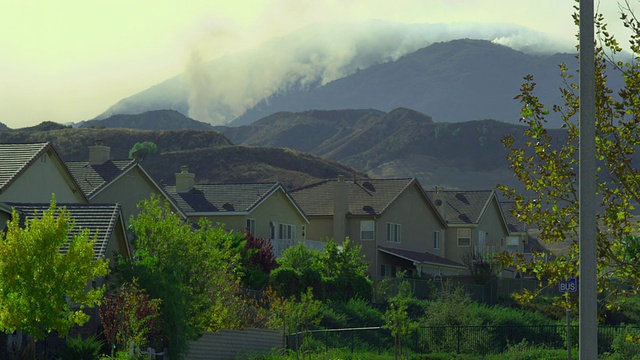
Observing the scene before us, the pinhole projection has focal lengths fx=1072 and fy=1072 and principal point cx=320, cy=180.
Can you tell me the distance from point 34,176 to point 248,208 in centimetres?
2013

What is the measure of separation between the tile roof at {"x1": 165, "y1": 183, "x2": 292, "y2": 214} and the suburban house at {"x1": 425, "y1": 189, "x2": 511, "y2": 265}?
2032 centimetres

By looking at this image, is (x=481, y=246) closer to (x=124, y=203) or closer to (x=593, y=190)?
(x=124, y=203)

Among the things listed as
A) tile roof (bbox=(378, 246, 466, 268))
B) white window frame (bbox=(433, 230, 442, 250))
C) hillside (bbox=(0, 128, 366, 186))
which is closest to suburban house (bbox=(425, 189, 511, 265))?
white window frame (bbox=(433, 230, 442, 250))

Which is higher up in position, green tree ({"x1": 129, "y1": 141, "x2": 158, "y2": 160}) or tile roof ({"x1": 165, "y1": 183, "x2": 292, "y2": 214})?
green tree ({"x1": 129, "y1": 141, "x2": 158, "y2": 160})

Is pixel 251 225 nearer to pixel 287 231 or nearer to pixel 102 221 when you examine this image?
pixel 287 231

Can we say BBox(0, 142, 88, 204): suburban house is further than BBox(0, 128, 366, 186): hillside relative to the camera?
No

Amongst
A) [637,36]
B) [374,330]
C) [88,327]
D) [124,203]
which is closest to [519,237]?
[124,203]

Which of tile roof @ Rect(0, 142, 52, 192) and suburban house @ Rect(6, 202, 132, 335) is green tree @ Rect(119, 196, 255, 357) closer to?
suburban house @ Rect(6, 202, 132, 335)

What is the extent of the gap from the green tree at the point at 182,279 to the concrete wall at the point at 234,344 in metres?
0.37

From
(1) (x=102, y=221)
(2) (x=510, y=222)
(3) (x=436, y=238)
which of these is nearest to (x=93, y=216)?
(1) (x=102, y=221)

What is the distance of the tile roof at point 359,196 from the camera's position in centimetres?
7275

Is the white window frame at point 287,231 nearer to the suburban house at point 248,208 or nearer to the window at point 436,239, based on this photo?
the suburban house at point 248,208

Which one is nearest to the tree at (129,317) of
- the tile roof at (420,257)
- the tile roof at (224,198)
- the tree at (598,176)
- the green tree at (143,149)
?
the tree at (598,176)

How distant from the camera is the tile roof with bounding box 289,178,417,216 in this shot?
72.8 meters
